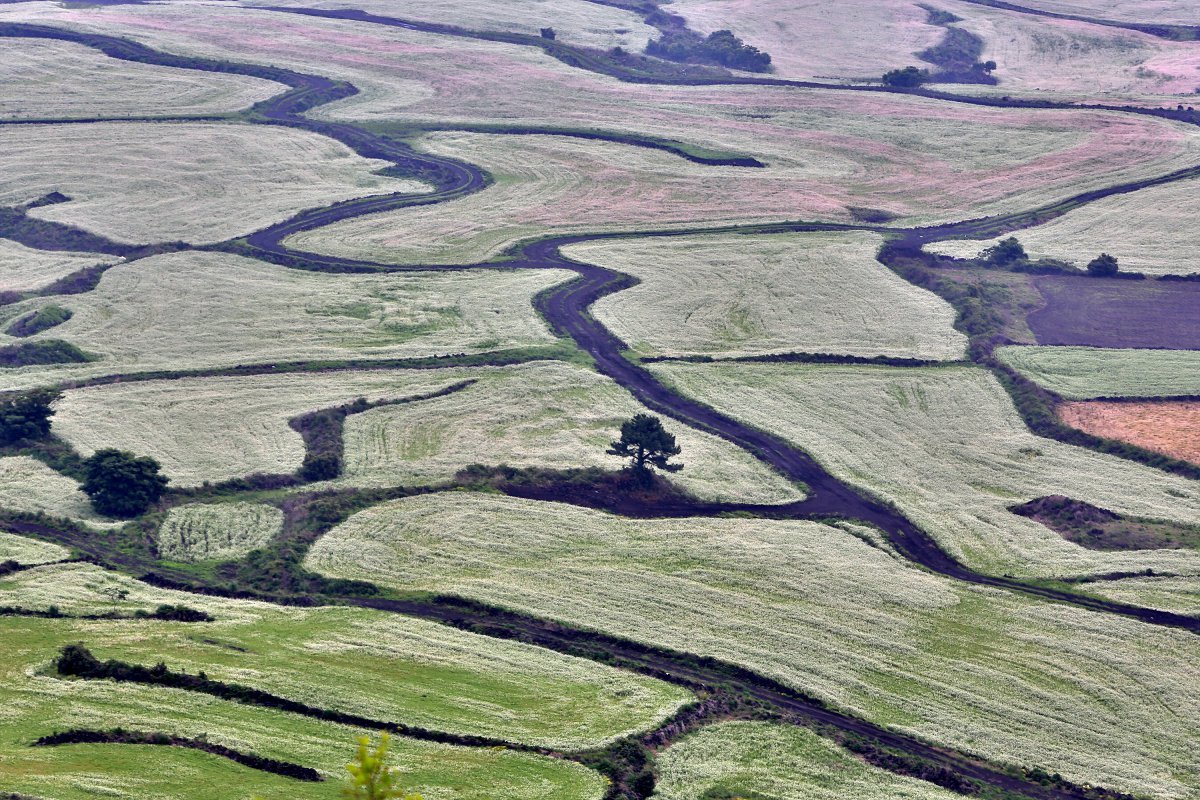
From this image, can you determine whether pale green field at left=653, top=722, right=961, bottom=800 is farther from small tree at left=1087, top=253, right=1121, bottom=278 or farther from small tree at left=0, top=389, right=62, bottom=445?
small tree at left=1087, top=253, right=1121, bottom=278

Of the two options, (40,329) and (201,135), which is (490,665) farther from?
(201,135)

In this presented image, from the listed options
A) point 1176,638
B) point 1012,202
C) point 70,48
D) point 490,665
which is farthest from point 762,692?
point 70,48

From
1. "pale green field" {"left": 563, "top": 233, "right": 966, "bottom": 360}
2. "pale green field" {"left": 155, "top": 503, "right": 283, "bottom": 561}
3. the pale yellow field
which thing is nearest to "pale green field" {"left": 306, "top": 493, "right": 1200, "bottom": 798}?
"pale green field" {"left": 155, "top": 503, "right": 283, "bottom": 561}

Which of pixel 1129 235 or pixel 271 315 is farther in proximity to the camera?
pixel 1129 235

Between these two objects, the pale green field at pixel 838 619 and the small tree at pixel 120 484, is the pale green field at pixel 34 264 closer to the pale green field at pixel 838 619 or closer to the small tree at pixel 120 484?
the small tree at pixel 120 484

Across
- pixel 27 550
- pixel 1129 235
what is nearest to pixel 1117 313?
pixel 1129 235

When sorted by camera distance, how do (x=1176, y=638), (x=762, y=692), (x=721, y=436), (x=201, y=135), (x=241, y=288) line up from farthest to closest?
1. (x=201, y=135)
2. (x=241, y=288)
3. (x=721, y=436)
4. (x=1176, y=638)
5. (x=762, y=692)

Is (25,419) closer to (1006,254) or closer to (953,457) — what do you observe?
(953,457)
